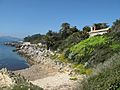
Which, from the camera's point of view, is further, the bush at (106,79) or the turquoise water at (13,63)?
the turquoise water at (13,63)

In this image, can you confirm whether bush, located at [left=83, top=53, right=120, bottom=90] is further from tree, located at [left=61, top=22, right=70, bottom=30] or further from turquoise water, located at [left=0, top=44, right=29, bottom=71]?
tree, located at [left=61, top=22, right=70, bottom=30]

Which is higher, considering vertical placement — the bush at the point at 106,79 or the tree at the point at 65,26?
the tree at the point at 65,26

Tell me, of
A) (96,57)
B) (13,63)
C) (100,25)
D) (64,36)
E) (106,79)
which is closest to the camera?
(106,79)

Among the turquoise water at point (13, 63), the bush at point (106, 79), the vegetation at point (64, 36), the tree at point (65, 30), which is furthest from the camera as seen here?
the tree at point (65, 30)

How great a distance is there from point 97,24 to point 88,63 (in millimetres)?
43995

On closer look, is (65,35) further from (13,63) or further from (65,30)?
(13,63)

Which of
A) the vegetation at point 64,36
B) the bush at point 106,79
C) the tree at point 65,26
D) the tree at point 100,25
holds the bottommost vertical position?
the bush at point 106,79

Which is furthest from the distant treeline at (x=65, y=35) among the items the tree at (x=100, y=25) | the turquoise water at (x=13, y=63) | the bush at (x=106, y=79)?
the bush at (x=106, y=79)

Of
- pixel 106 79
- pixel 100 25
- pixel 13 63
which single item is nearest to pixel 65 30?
pixel 100 25

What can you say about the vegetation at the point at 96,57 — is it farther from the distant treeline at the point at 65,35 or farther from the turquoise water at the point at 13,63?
the turquoise water at the point at 13,63

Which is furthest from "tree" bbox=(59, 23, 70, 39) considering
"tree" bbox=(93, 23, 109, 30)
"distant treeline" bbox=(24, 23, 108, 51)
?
"tree" bbox=(93, 23, 109, 30)

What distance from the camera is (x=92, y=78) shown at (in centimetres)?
1830

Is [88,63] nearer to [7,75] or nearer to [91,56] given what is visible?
[91,56]

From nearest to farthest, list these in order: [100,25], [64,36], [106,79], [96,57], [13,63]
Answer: [106,79], [96,57], [13,63], [100,25], [64,36]
